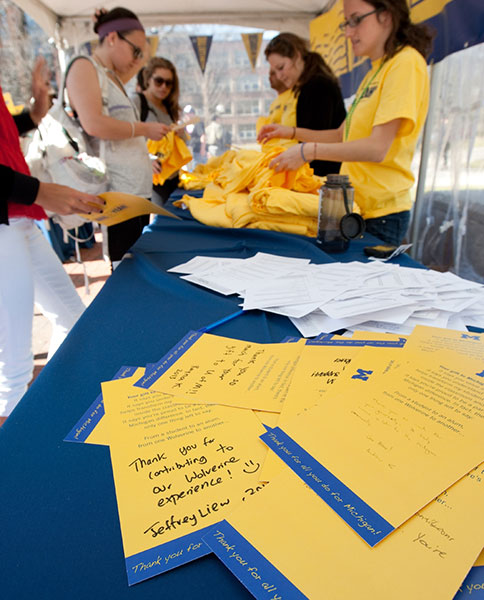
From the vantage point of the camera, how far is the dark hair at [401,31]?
1142 millimetres

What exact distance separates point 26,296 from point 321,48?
4.30 m

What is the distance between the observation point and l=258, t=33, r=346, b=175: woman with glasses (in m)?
1.79

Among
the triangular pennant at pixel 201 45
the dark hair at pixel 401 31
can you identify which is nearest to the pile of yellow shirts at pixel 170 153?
the dark hair at pixel 401 31

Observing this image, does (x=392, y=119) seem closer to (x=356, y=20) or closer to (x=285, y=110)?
(x=356, y=20)

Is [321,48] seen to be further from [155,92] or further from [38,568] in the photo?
[38,568]

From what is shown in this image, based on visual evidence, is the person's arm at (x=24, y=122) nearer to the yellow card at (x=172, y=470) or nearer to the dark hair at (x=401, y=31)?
the dark hair at (x=401, y=31)

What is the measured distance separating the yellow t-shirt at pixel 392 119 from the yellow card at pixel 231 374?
0.89m

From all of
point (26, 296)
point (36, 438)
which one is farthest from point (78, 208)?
point (36, 438)

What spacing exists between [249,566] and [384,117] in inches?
46.4

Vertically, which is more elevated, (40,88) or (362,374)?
(40,88)

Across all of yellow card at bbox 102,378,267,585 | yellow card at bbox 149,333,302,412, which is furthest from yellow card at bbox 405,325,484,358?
yellow card at bbox 102,378,267,585

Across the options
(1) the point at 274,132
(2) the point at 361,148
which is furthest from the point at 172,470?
(1) the point at 274,132

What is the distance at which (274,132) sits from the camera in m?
1.55

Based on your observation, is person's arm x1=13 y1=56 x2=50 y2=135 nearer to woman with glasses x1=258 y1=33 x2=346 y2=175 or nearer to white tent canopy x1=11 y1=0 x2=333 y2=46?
woman with glasses x1=258 y1=33 x2=346 y2=175
